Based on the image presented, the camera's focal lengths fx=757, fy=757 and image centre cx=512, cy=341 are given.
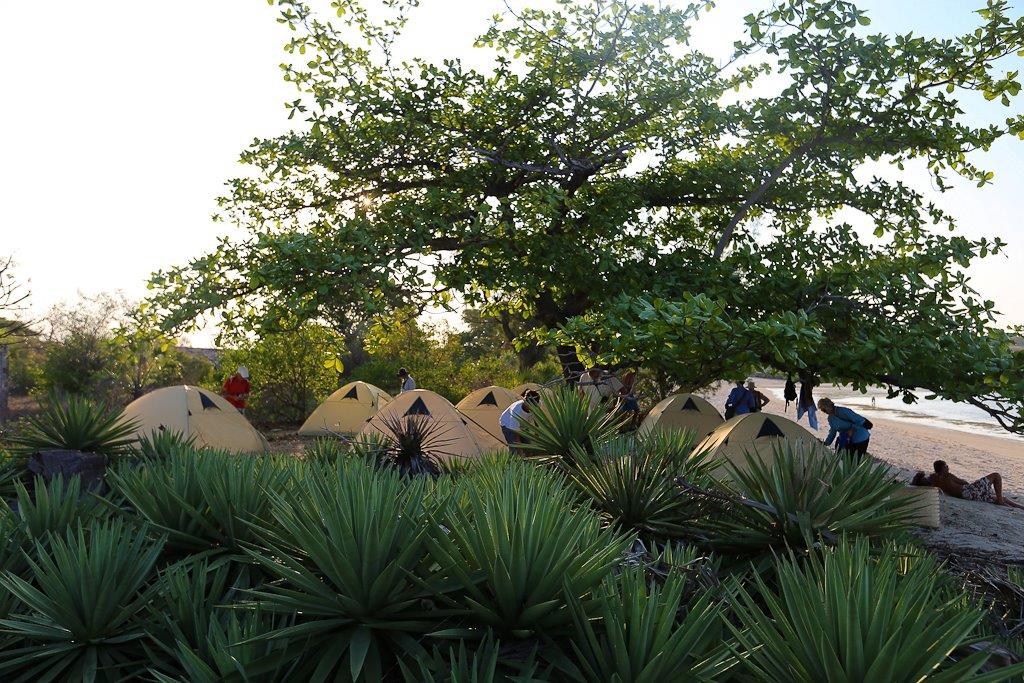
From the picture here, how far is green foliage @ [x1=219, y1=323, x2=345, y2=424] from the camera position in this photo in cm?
2203

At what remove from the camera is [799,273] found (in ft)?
35.7

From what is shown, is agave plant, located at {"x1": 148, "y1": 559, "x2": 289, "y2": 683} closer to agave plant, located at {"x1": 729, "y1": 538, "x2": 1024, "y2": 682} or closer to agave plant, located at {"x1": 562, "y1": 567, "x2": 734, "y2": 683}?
agave plant, located at {"x1": 562, "y1": 567, "x2": 734, "y2": 683}

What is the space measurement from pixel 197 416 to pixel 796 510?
521 inches

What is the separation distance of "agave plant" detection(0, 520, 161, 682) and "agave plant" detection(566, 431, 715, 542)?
2.38 m

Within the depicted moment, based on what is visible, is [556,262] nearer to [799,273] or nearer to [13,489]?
[799,273]

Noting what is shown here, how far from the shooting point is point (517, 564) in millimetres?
2779

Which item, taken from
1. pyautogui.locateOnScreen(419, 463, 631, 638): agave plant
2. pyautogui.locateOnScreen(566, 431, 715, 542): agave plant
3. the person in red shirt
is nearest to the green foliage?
the person in red shirt

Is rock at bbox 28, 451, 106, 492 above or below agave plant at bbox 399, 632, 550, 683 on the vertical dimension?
above

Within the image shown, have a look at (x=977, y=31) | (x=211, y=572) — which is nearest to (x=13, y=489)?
(x=211, y=572)

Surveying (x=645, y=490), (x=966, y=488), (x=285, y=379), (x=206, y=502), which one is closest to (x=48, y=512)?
(x=206, y=502)

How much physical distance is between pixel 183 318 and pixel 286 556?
8123mm

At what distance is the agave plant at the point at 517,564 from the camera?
2.74 meters

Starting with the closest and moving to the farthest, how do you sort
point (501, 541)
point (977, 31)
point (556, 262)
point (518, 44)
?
point (501, 541), point (977, 31), point (556, 262), point (518, 44)

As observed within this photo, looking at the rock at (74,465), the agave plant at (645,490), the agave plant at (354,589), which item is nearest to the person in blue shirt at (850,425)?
the agave plant at (645,490)
